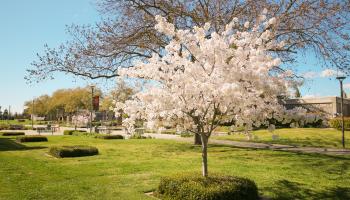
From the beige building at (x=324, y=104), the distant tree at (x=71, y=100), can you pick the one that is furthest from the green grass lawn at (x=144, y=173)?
the distant tree at (x=71, y=100)

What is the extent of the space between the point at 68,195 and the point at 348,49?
17314 mm

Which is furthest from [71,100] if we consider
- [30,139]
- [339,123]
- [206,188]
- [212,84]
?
[212,84]

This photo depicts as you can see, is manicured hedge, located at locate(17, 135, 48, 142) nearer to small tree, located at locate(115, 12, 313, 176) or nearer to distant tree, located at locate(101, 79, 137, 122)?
distant tree, located at locate(101, 79, 137, 122)

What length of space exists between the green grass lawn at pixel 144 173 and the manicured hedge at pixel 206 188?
977 millimetres

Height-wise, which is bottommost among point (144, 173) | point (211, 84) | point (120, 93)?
point (144, 173)

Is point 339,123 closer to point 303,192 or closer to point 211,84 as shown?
point 303,192

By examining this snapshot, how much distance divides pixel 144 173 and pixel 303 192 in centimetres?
616

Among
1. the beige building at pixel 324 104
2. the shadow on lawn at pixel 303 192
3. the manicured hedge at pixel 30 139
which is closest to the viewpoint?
the shadow on lawn at pixel 303 192

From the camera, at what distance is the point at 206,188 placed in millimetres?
9117

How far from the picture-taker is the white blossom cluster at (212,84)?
885cm

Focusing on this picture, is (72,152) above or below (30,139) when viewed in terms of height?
below

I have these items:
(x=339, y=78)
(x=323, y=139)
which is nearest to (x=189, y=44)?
A: (x=339, y=78)

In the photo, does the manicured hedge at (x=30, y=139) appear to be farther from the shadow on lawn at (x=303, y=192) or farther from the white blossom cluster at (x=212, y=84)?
the shadow on lawn at (x=303, y=192)

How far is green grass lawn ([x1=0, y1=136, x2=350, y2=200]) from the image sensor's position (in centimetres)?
1110
